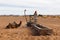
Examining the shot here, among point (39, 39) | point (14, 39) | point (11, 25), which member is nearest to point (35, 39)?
point (39, 39)

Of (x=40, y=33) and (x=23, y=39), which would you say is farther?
(x=40, y=33)

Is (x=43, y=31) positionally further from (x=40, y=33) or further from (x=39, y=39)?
(x=39, y=39)

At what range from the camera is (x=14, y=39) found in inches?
484

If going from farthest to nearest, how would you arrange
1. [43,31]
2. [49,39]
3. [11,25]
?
[11,25] → [43,31] → [49,39]

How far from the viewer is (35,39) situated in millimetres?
12078

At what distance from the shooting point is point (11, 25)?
2098cm

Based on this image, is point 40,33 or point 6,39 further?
point 40,33

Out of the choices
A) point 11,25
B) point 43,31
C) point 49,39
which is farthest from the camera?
point 11,25

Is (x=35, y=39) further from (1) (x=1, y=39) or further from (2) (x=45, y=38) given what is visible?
(1) (x=1, y=39)

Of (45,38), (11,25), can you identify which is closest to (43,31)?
(45,38)

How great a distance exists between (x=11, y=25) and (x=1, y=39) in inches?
337

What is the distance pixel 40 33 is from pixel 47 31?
1.60 feet

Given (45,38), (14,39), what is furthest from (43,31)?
(14,39)

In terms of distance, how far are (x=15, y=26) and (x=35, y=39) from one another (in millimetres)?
9540
